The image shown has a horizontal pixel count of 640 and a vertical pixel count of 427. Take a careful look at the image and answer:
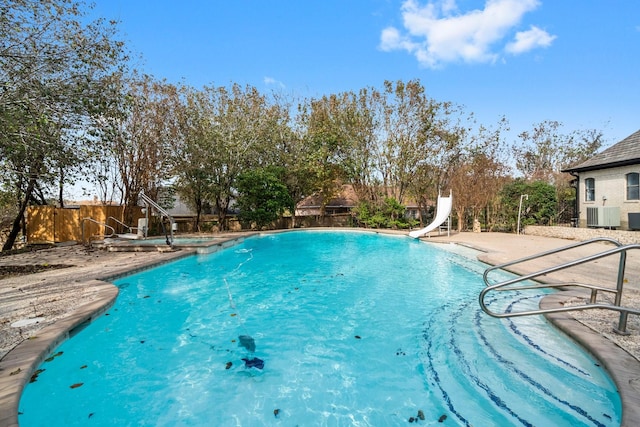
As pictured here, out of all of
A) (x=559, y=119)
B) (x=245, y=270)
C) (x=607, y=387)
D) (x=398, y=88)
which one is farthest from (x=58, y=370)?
(x=559, y=119)

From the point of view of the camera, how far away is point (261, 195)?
19062mm

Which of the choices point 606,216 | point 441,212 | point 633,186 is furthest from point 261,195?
point 633,186

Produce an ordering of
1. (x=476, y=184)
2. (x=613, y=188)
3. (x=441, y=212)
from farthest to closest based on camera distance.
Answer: (x=476, y=184) < (x=441, y=212) < (x=613, y=188)

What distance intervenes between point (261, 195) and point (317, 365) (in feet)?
52.7

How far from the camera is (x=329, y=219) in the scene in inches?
949

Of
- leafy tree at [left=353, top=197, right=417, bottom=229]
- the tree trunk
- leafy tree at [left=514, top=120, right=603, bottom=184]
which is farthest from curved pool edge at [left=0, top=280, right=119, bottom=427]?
leafy tree at [left=514, top=120, right=603, bottom=184]

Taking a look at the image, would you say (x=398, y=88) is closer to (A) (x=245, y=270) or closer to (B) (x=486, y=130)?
(B) (x=486, y=130)

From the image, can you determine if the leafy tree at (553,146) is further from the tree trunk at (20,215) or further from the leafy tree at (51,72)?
the tree trunk at (20,215)

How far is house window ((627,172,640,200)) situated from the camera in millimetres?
12500

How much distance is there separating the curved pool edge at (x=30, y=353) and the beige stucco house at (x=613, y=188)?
55.9 ft

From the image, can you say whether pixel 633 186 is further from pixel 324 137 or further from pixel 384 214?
pixel 324 137

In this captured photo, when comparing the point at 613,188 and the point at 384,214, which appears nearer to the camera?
the point at 613,188

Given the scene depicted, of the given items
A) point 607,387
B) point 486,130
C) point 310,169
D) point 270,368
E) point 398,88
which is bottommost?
point 270,368

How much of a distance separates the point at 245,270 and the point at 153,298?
308 cm
